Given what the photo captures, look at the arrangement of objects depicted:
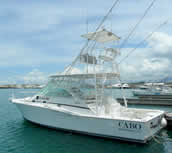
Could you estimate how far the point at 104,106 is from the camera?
9398 mm

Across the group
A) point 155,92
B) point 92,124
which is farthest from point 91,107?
point 155,92

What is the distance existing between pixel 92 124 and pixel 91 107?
34.6 inches

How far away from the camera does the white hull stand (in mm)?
7430

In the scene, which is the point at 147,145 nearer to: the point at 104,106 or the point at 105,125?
the point at 105,125

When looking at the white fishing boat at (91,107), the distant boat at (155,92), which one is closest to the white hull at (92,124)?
the white fishing boat at (91,107)

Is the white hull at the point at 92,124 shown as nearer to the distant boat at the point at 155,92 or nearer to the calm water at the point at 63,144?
the calm water at the point at 63,144

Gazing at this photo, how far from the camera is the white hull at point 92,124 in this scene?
24.4 feet

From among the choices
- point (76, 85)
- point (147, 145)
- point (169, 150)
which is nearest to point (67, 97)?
point (76, 85)

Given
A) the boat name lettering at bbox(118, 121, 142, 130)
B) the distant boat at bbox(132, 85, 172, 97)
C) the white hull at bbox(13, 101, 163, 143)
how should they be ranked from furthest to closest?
1. the distant boat at bbox(132, 85, 172, 97)
2. the white hull at bbox(13, 101, 163, 143)
3. the boat name lettering at bbox(118, 121, 142, 130)

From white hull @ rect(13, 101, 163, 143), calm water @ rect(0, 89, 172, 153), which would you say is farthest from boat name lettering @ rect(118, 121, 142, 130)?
calm water @ rect(0, 89, 172, 153)

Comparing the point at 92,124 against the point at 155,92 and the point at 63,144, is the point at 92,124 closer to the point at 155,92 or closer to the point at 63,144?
the point at 63,144

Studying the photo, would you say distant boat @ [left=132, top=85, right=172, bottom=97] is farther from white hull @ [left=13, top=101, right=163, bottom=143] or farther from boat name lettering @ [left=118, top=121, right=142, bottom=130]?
boat name lettering @ [left=118, top=121, right=142, bottom=130]

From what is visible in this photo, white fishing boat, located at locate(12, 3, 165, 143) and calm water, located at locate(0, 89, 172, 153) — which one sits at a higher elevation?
white fishing boat, located at locate(12, 3, 165, 143)

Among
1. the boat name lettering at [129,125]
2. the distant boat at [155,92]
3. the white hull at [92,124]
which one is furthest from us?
the distant boat at [155,92]
